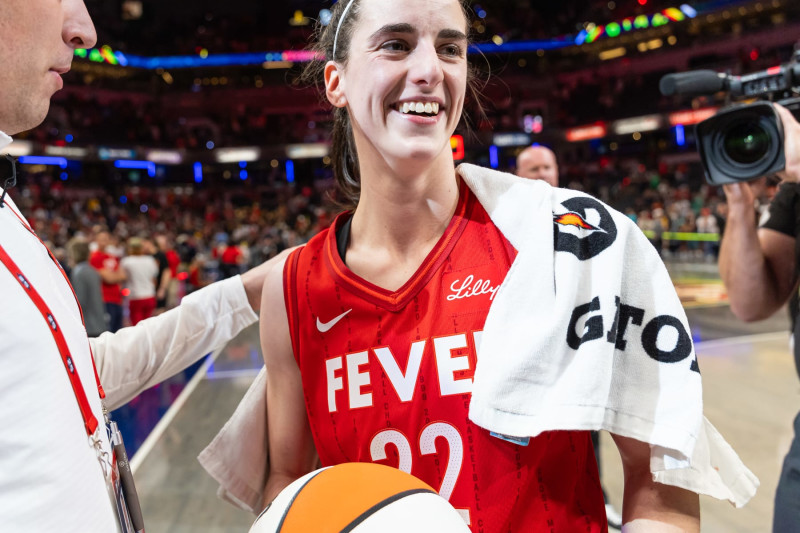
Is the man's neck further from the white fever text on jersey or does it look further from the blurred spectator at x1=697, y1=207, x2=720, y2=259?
the blurred spectator at x1=697, y1=207, x2=720, y2=259

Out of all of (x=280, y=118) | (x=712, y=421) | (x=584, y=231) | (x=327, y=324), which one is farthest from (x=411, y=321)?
(x=280, y=118)

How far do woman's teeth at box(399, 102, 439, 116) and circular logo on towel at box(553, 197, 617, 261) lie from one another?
0.34 metres

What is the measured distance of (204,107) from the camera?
29.7 m

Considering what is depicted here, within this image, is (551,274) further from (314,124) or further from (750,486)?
(314,124)

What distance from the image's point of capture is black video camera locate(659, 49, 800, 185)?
1.81 m

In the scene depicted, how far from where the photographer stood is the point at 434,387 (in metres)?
1.30

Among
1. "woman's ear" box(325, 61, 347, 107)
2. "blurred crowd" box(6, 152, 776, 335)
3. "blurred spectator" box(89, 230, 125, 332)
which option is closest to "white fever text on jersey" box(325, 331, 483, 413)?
"woman's ear" box(325, 61, 347, 107)

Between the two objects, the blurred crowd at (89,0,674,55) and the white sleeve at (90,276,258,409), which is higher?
the blurred crowd at (89,0,674,55)

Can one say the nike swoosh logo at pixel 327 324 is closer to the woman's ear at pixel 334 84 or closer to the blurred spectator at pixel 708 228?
the woman's ear at pixel 334 84

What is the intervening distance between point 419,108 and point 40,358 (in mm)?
847

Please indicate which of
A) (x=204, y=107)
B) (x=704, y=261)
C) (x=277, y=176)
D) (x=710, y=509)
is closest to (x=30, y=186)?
(x=204, y=107)

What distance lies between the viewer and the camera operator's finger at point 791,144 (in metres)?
1.76

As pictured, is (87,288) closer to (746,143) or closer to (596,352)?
(746,143)

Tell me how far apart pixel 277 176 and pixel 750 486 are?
101ft
